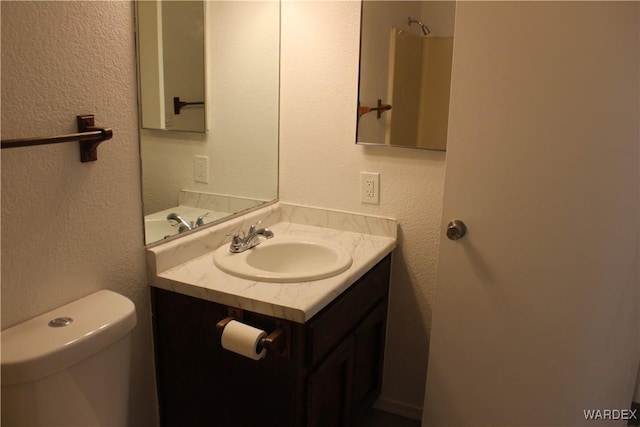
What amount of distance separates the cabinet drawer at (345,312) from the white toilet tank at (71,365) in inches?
18.9

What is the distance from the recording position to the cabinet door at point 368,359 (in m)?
1.75

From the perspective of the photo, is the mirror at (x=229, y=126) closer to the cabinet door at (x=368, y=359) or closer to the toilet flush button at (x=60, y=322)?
the toilet flush button at (x=60, y=322)

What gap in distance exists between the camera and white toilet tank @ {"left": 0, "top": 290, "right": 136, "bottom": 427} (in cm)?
100

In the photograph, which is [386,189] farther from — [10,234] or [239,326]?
[10,234]

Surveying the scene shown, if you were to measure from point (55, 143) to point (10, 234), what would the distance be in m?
0.22

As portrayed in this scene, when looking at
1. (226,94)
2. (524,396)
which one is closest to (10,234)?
(226,94)

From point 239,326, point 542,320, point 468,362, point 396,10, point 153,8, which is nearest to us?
point 239,326

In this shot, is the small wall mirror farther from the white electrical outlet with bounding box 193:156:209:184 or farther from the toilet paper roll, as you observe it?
the toilet paper roll

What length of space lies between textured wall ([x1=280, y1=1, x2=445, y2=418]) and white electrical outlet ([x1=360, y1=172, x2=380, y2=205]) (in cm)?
2

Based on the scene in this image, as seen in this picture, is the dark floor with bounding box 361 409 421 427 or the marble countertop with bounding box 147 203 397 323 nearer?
the marble countertop with bounding box 147 203 397 323

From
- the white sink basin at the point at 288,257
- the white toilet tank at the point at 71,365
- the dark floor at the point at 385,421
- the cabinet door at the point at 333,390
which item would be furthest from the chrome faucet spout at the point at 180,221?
the dark floor at the point at 385,421

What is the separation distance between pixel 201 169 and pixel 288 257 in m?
0.47

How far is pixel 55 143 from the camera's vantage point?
1111mm

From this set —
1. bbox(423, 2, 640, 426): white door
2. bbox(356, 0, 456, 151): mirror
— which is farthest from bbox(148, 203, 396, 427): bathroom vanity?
bbox(356, 0, 456, 151): mirror
